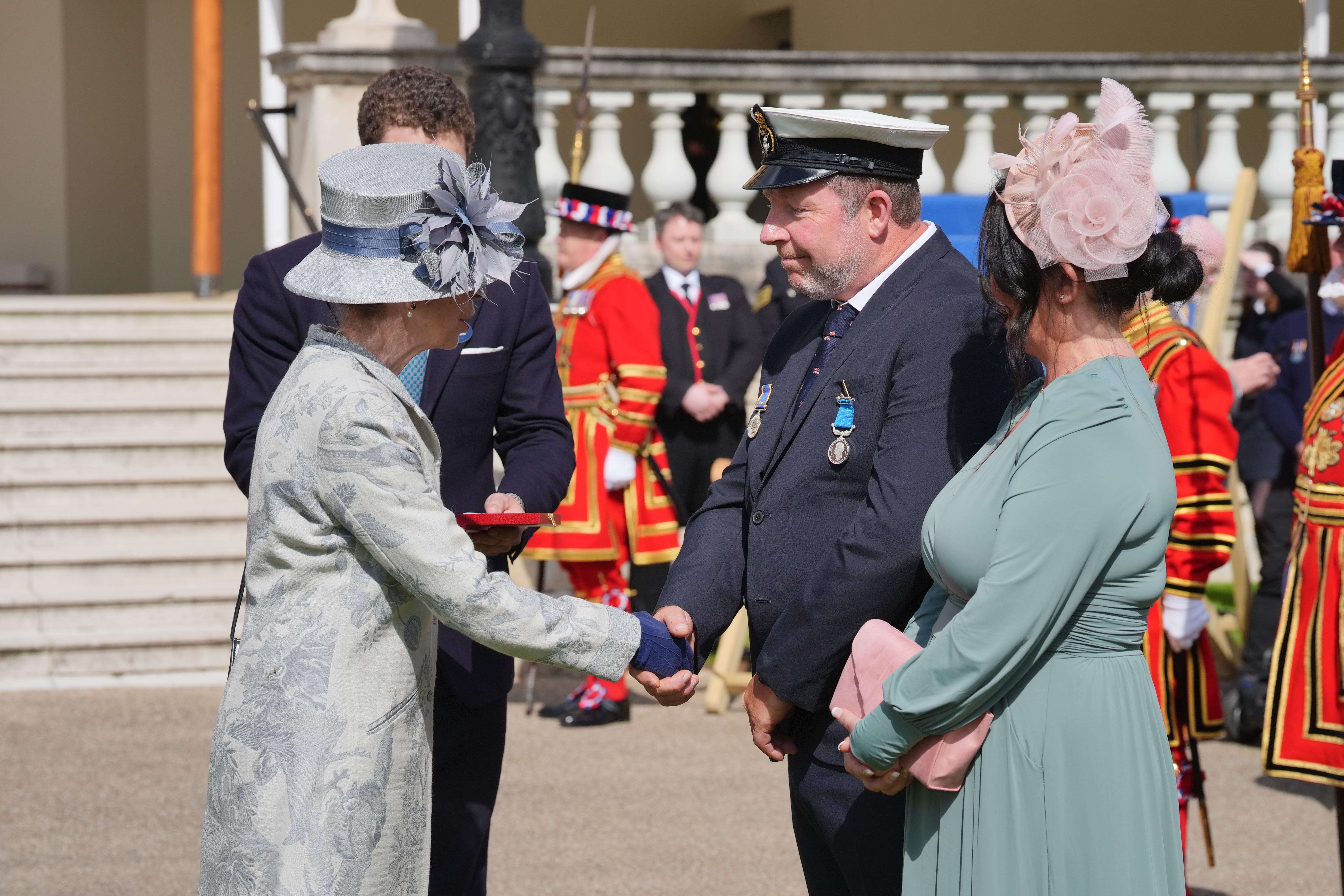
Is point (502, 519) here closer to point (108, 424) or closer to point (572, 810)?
point (572, 810)

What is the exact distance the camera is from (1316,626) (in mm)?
4145

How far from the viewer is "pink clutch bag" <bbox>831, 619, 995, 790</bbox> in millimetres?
2275

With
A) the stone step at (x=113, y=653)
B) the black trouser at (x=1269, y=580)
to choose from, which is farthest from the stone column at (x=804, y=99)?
the stone step at (x=113, y=653)

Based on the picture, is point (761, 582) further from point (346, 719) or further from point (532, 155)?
point (532, 155)

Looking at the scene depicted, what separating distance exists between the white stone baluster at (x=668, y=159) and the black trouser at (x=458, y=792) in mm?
5315

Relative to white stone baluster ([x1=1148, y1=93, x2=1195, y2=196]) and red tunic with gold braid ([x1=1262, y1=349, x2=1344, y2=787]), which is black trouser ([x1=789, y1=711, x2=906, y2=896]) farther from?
white stone baluster ([x1=1148, y1=93, x2=1195, y2=196])

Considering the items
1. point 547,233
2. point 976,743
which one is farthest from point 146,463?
point 976,743

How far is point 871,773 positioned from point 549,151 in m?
6.11

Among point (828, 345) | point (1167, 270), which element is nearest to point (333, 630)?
point (828, 345)

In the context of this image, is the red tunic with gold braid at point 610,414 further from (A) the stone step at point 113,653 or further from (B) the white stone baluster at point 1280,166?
(B) the white stone baluster at point 1280,166

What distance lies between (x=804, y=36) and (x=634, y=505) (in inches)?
344

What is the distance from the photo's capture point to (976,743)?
2.27 m

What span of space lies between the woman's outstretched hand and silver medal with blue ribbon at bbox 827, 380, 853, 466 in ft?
1.46

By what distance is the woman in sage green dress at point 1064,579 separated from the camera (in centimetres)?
216
